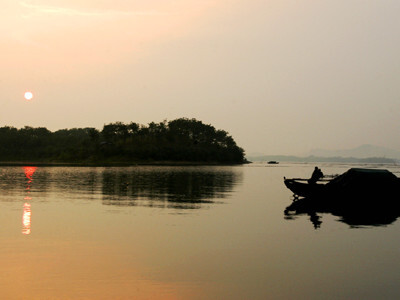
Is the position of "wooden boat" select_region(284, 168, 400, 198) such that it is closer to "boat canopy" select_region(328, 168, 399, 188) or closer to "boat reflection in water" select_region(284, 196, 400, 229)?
"boat canopy" select_region(328, 168, 399, 188)

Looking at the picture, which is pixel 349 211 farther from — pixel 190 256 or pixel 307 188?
pixel 190 256

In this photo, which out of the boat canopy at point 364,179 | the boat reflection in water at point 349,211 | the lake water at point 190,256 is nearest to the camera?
the lake water at point 190,256

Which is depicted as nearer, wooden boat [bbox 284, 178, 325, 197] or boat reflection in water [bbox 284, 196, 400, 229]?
boat reflection in water [bbox 284, 196, 400, 229]

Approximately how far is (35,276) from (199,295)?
17.7 ft

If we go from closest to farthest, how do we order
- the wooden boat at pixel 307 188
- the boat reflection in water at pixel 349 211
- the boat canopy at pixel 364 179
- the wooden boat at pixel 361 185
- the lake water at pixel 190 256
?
the lake water at pixel 190 256 < the boat reflection in water at pixel 349 211 < the wooden boat at pixel 361 185 < the boat canopy at pixel 364 179 < the wooden boat at pixel 307 188

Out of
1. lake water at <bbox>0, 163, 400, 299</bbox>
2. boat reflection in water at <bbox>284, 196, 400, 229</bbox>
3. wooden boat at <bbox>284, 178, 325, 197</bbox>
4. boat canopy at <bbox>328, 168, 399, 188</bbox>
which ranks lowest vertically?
boat reflection in water at <bbox>284, 196, 400, 229</bbox>

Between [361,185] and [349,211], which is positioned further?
[361,185]

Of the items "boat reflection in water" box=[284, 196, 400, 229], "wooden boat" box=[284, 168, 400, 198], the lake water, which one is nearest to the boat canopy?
"wooden boat" box=[284, 168, 400, 198]

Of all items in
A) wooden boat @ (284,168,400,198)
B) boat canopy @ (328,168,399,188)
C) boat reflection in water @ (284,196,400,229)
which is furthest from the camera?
boat canopy @ (328,168,399,188)

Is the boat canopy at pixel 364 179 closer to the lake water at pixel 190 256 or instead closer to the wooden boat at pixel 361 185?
the wooden boat at pixel 361 185

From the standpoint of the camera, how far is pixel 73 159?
18488 cm

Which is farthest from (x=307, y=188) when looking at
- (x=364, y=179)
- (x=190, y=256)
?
(x=190, y=256)

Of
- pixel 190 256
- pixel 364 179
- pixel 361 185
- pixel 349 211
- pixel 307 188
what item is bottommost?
pixel 349 211

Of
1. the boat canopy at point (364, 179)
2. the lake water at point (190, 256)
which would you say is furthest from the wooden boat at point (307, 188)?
the lake water at point (190, 256)
